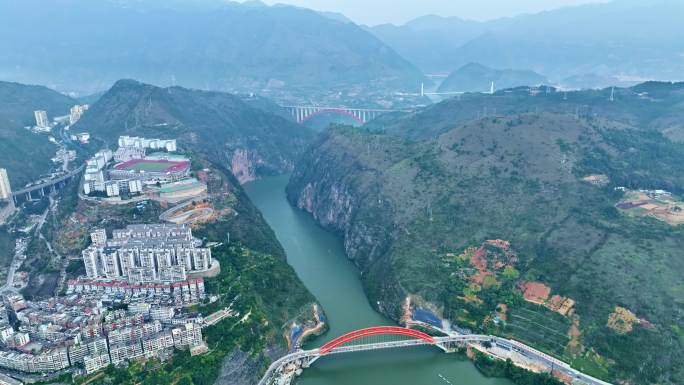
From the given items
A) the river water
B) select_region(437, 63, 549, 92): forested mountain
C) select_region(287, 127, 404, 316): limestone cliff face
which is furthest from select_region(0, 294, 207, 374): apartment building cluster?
select_region(437, 63, 549, 92): forested mountain

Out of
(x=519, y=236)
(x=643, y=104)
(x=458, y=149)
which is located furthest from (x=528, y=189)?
(x=643, y=104)

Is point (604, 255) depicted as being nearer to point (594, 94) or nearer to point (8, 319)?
point (8, 319)

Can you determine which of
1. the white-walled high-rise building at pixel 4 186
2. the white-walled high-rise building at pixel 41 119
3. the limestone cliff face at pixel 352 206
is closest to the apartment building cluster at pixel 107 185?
the white-walled high-rise building at pixel 4 186

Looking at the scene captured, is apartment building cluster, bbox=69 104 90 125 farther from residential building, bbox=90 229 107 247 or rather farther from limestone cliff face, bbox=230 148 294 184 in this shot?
residential building, bbox=90 229 107 247

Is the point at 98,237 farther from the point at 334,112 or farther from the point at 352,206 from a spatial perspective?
the point at 334,112

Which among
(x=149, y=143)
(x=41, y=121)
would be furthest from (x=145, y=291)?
(x=41, y=121)

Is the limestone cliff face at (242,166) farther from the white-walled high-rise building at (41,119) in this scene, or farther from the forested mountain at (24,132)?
the white-walled high-rise building at (41,119)
